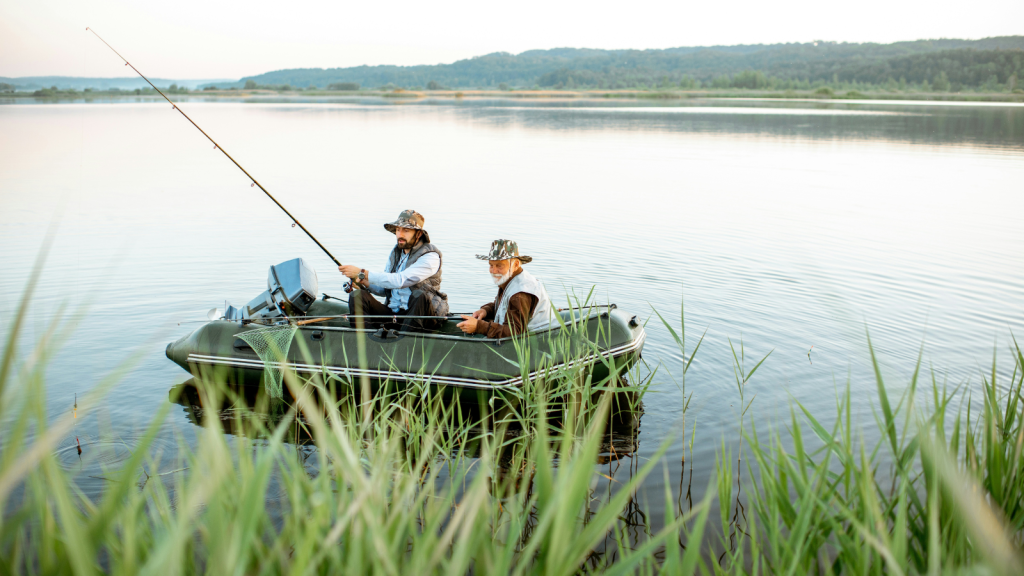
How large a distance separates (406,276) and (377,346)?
768mm

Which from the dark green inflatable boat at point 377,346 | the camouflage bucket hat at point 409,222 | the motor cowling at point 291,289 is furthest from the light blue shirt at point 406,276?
the motor cowling at point 291,289

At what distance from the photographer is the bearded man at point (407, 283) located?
620cm

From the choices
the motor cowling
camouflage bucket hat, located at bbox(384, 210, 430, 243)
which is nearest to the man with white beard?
camouflage bucket hat, located at bbox(384, 210, 430, 243)

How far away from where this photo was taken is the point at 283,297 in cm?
645

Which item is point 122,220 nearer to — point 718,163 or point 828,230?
point 828,230

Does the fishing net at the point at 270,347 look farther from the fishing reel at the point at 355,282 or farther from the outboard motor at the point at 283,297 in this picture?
the fishing reel at the point at 355,282

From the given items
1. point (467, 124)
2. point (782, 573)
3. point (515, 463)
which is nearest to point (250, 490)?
point (782, 573)

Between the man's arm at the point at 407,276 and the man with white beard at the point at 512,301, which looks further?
the man's arm at the point at 407,276

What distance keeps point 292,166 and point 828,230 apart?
14.5 metres

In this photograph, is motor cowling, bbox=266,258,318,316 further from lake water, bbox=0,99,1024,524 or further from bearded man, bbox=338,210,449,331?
lake water, bbox=0,99,1024,524

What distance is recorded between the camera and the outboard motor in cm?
644

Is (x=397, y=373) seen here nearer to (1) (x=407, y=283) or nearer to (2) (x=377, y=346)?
(2) (x=377, y=346)

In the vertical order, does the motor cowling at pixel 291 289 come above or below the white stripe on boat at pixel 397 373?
above

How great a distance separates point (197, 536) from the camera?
3.95 metres
